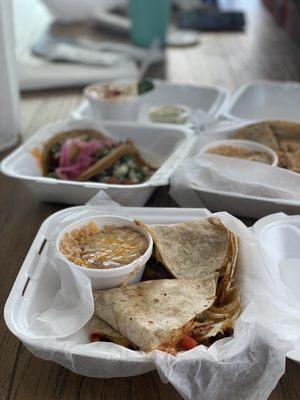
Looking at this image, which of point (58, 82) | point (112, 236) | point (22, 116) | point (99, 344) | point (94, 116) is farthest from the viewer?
point (58, 82)

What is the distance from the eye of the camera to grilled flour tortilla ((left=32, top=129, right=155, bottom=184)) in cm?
141

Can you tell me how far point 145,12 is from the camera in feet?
8.74

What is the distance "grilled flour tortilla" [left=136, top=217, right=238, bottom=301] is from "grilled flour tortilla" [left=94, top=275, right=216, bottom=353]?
0.09ft

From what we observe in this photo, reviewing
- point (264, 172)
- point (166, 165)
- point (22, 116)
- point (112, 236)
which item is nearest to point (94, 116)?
point (22, 116)

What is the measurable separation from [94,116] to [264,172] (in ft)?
2.36

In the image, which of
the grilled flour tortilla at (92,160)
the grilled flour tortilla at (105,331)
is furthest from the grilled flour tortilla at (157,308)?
the grilled flour tortilla at (92,160)

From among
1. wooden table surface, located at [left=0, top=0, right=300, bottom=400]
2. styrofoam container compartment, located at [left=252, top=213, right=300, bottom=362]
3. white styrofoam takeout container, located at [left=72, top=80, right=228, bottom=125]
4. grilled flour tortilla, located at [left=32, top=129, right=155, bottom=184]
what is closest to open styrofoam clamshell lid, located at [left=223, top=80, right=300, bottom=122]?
white styrofoam takeout container, located at [left=72, top=80, right=228, bottom=125]

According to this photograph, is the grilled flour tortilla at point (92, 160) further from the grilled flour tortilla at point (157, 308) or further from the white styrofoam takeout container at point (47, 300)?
the grilled flour tortilla at point (157, 308)

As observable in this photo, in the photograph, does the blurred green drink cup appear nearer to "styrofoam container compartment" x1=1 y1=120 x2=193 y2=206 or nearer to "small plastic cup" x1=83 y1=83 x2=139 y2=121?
"small plastic cup" x1=83 y1=83 x2=139 y2=121

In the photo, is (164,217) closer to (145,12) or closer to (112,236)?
(112,236)

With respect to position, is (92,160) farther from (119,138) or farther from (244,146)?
(244,146)

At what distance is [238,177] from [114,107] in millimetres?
609

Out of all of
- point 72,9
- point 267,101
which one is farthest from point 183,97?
point 72,9

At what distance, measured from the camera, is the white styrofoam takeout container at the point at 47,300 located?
0.76 metres
